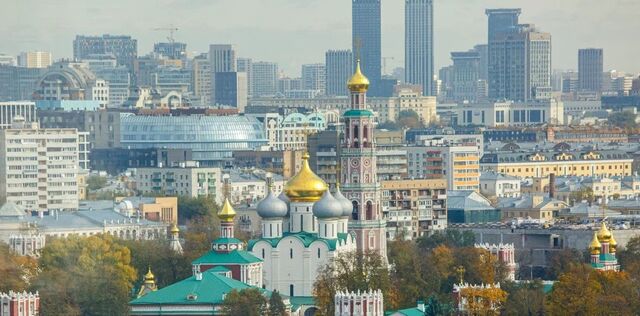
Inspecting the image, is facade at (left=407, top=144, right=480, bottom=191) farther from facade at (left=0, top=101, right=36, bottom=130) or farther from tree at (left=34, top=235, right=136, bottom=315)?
tree at (left=34, top=235, right=136, bottom=315)

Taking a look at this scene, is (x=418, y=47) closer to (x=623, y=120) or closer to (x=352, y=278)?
(x=623, y=120)

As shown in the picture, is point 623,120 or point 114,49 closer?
point 623,120

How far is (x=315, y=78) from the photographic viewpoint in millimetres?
157750

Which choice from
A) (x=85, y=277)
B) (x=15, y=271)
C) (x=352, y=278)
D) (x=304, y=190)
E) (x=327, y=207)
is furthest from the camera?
(x=304, y=190)

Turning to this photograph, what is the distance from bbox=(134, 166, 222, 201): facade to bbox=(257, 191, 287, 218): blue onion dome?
2351 cm

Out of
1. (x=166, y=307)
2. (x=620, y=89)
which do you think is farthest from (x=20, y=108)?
(x=620, y=89)

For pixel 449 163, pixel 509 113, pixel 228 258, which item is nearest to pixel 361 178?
pixel 228 258

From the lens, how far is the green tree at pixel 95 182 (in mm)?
71625

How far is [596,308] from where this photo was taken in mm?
37688

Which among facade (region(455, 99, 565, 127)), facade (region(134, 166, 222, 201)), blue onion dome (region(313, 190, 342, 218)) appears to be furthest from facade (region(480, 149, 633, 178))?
facade (region(455, 99, 565, 127))

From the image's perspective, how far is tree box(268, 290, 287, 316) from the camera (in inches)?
1527

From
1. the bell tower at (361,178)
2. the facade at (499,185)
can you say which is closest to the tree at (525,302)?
the bell tower at (361,178)

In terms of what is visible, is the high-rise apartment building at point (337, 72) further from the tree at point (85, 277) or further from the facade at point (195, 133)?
the tree at point (85, 277)

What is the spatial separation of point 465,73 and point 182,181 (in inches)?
3764
